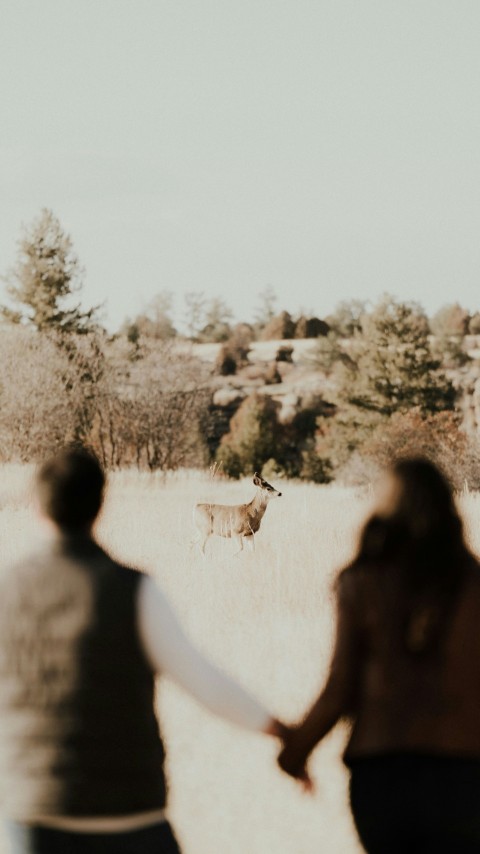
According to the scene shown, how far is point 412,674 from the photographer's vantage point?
8.42ft

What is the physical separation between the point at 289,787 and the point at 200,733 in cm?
89

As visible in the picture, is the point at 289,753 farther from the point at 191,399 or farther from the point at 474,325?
the point at 474,325

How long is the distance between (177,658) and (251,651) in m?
5.22

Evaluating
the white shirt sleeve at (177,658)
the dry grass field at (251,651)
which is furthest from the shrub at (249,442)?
the white shirt sleeve at (177,658)

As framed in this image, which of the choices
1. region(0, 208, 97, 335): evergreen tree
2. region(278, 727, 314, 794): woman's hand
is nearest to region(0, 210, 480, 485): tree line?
region(0, 208, 97, 335): evergreen tree

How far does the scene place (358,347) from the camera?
175ft

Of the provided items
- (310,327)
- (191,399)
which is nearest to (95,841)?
(191,399)

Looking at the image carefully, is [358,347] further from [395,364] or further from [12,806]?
[12,806]

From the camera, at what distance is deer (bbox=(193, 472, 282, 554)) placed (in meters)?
12.9

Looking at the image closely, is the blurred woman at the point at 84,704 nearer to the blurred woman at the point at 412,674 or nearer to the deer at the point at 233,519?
the blurred woman at the point at 412,674

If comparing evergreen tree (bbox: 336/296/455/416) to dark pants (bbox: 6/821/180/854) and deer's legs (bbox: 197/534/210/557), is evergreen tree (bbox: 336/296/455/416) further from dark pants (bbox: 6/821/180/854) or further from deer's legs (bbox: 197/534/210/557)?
dark pants (bbox: 6/821/180/854)

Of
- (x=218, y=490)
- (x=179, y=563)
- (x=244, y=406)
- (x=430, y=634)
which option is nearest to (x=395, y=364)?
(x=244, y=406)

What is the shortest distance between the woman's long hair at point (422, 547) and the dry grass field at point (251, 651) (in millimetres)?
1554

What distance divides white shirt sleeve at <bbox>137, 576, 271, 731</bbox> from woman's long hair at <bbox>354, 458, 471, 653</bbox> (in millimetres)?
453
